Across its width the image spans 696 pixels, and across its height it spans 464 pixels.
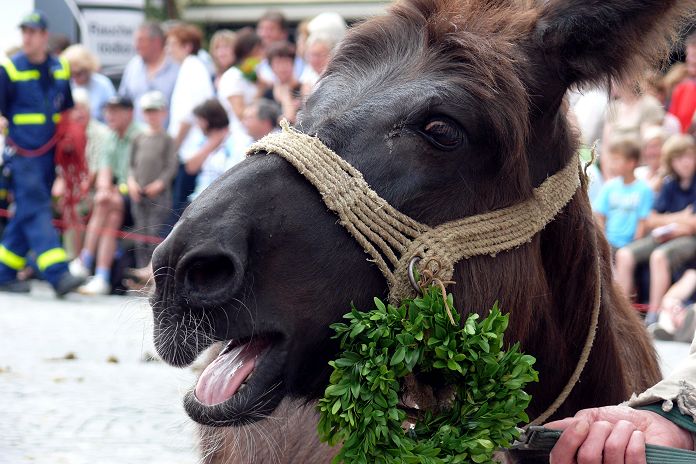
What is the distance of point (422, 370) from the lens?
2.67 metres

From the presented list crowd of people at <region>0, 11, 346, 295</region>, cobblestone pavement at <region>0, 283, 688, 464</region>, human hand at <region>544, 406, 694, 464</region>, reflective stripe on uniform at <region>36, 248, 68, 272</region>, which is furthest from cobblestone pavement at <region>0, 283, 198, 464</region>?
crowd of people at <region>0, 11, 346, 295</region>

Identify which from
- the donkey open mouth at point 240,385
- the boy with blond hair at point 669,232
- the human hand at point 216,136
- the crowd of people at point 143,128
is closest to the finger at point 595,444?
the donkey open mouth at point 240,385

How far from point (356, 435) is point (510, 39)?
1.19 meters

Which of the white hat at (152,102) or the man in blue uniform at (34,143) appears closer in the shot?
the man in blue uniform at (34,143)

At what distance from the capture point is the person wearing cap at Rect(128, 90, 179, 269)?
1172 centimetres

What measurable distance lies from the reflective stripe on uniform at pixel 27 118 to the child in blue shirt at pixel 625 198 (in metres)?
5.68

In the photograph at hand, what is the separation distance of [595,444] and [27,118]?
32.4ft

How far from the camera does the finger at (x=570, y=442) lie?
261cm

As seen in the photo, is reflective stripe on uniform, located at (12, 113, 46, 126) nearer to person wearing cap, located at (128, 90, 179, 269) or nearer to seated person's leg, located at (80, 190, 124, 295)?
person wearing cap, located at (128, 90, 179, 269)

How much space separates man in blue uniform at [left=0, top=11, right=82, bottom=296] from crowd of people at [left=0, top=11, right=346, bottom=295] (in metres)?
0.01

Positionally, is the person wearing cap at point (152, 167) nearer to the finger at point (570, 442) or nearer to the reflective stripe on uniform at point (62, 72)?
the reflective stripe on uniform at point (62, 72)

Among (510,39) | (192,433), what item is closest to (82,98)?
(192,433)

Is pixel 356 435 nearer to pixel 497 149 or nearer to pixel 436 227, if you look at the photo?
pixel 436 227

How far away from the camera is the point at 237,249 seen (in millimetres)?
2525
